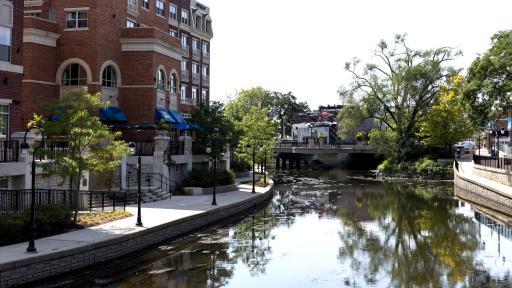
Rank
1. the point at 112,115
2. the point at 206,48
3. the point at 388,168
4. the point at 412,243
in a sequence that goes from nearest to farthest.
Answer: the point at 412,243, the point at 112,115, the point at 206,48, the point at 388,168

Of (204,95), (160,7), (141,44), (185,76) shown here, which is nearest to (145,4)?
(160,7)

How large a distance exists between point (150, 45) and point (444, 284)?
26549 millimetres

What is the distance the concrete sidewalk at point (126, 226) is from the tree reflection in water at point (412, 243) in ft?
23.7

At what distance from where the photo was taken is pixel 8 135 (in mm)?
24219

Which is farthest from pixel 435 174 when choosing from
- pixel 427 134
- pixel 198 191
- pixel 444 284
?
pixel 444 284

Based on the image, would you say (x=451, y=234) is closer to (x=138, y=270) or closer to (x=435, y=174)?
(x=138, y=270)

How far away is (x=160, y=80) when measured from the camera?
39.8 m

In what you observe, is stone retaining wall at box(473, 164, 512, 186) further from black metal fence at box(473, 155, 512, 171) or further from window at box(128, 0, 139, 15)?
window at box(128, 0, 139, 15)

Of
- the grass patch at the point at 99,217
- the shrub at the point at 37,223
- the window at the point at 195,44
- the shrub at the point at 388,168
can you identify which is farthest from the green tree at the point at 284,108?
the shrub at the point at 37,223

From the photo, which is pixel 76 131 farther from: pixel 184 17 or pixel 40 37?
pixel 184 17

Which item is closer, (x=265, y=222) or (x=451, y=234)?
(x=451, y=234)

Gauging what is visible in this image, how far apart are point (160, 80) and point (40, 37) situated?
8357 mm

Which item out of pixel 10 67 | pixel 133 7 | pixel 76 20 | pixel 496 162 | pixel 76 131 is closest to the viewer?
pixel 76 131

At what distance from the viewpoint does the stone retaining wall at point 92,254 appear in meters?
15.3
